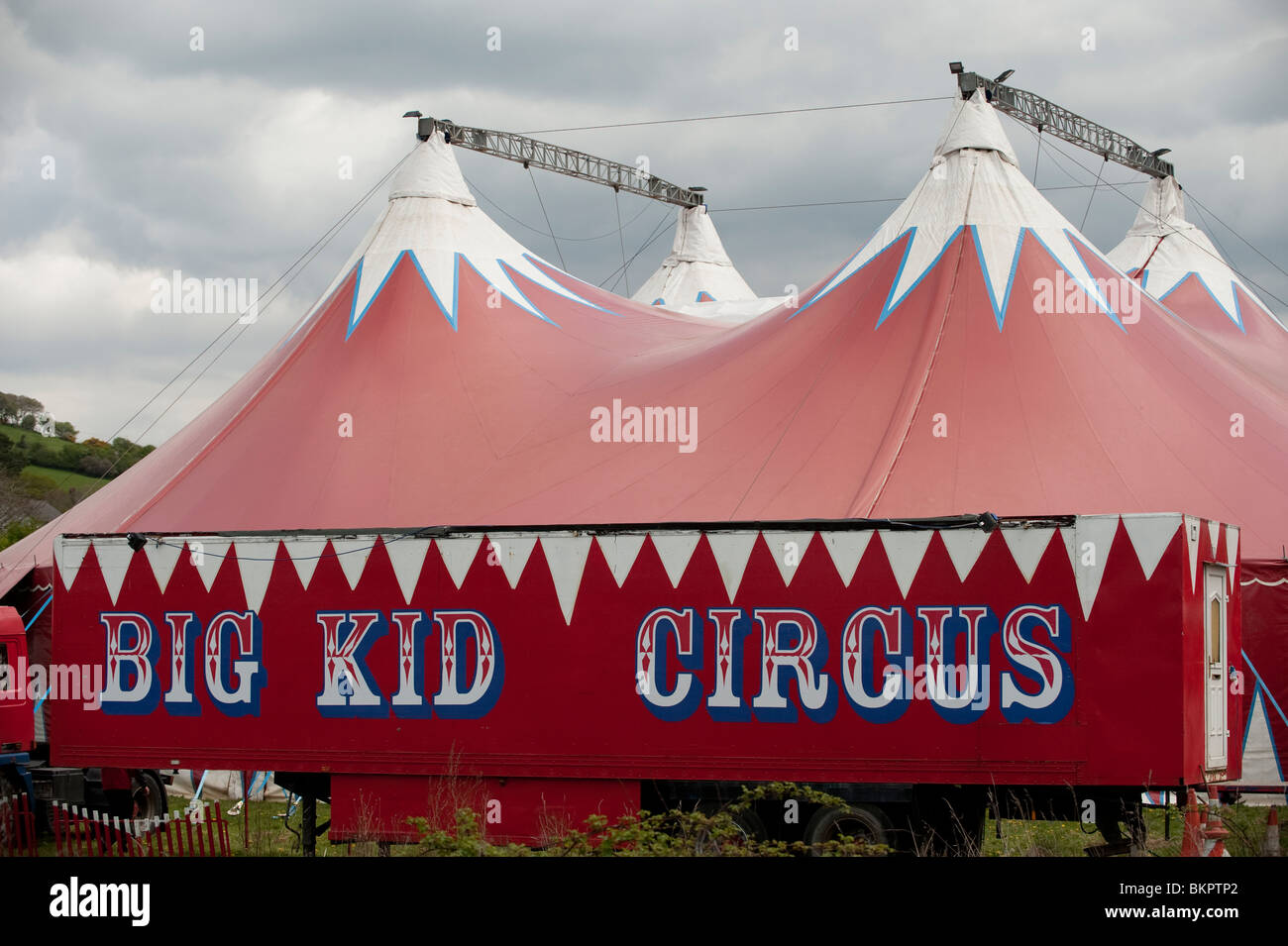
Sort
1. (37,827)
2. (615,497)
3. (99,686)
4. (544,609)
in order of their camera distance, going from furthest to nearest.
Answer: (37,827)
(615,497)
(99,686)
(544,609)

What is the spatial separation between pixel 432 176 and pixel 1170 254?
1131 cm

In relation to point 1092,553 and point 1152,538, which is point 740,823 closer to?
point 1092,553

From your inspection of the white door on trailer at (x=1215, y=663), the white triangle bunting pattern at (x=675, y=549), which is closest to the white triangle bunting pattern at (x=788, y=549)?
the white triangle bunting pattern at (x=675, y=549)

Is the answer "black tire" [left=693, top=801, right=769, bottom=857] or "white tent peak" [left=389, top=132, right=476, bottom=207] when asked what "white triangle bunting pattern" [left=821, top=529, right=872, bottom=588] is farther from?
"white tent peak" [left=389, top=132, right=476, bottom=207]

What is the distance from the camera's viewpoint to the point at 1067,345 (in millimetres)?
11594

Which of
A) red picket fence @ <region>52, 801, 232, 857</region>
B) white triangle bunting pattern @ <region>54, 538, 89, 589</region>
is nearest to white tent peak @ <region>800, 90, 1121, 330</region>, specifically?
white triangle bunting pattern @ <region>54, 538, 89, 589</region>

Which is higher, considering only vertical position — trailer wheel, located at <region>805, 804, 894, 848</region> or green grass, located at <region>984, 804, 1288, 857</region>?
trailer wheel, located at <region>805, 804, 894, 848</region>

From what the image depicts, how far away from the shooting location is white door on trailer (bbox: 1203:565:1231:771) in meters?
8.41

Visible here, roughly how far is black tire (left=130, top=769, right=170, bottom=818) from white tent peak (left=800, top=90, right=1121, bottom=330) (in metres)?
7.42

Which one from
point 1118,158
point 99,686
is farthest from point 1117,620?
point 1118,158

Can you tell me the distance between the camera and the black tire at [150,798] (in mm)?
11883

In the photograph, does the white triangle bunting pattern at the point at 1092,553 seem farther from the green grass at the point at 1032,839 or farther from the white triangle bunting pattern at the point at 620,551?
the white triangle bunting pattern at the point at 620,551

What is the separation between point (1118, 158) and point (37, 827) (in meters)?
16.9
